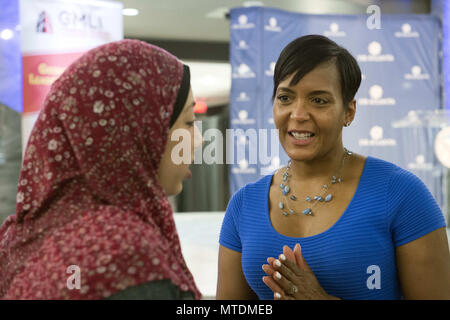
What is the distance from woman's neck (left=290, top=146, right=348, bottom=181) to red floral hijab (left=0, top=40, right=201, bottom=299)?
571 millimetres

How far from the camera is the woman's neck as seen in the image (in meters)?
1.33

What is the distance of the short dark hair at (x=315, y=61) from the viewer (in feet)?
4.08

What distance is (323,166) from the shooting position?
4.41 feet

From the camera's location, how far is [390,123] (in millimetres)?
4938

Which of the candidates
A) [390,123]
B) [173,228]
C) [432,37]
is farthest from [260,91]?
[173,228]

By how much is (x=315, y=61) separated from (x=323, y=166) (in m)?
0.30

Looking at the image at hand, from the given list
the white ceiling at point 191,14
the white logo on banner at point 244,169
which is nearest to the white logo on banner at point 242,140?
the white logo on banner at point 244,169

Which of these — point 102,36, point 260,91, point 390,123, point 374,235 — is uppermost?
point 102,36

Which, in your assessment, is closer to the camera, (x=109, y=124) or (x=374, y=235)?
(x=109, y=124)

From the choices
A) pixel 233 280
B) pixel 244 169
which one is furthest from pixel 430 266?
pixel 244 169

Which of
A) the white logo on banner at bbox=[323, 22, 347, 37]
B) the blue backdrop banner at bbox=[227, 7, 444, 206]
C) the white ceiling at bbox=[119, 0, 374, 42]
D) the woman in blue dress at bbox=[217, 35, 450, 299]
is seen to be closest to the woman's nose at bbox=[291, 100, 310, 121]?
the woman in blue dress at bbox=[217, 35, 450, 299]

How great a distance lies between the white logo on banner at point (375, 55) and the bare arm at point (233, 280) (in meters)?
3.88

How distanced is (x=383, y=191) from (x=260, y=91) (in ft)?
12.2

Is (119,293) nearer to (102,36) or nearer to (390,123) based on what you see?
(102,36)
